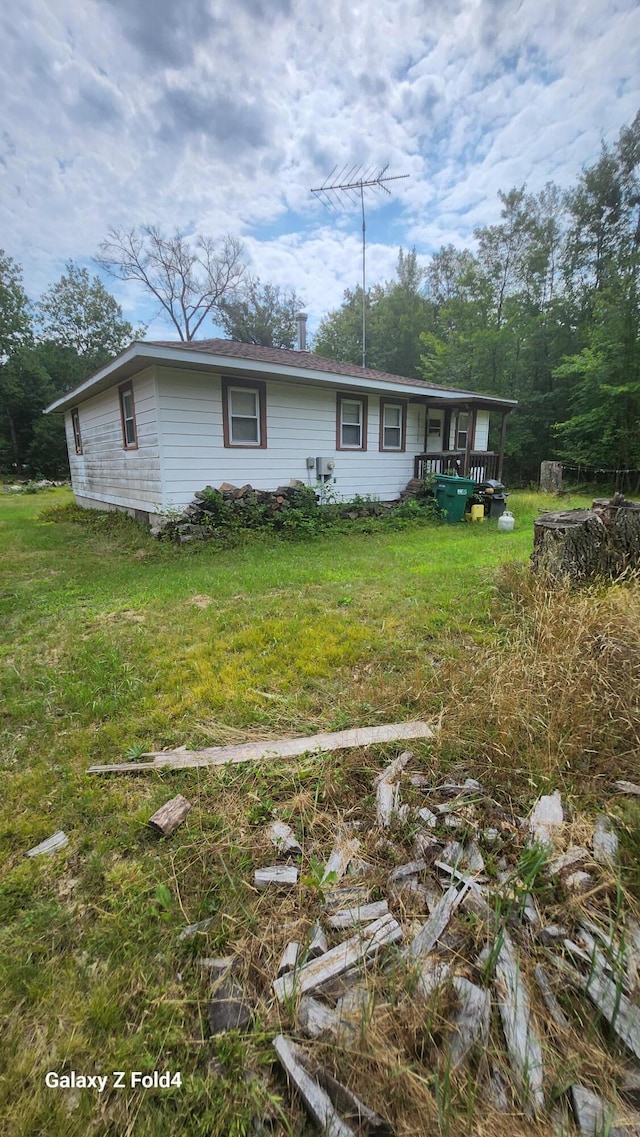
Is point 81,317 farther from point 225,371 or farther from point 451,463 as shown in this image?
point 451,463

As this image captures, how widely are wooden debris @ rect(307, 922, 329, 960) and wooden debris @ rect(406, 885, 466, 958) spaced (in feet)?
0.76

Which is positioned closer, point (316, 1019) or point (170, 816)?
point (316, 1019)

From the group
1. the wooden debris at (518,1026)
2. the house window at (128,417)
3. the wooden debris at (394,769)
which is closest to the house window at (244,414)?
the house window at (128,417)

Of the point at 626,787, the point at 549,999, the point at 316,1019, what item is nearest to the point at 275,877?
the point at 316,1019

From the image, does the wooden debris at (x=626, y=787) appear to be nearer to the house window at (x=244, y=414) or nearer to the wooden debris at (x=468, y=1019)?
the wooden debris at (x=468, y=1019)

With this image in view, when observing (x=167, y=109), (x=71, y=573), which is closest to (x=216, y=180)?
(x=167, y=109)

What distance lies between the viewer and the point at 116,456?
916 centimetres

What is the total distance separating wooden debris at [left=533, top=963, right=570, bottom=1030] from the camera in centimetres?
107

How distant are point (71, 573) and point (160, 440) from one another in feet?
8.26

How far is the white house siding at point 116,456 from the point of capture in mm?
7285

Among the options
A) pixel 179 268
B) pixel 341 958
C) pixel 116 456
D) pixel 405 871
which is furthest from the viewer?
pixel 179 268

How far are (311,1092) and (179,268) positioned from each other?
29.7 metres

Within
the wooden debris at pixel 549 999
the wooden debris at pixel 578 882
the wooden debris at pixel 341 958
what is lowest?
the wooden debris at pixel 341 958

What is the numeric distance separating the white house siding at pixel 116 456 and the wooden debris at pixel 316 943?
22.1 ft
